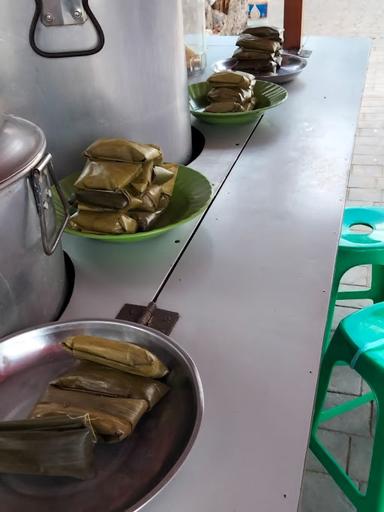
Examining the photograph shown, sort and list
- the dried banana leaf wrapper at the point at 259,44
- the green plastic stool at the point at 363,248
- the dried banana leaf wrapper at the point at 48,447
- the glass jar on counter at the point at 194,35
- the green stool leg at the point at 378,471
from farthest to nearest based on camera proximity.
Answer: the glass jar on counter at the point at 194,35 < the dried banana leaf wrapper at the point at 259,44 < the green plastic stool at the point at 363,248 < the green stool leg at the point at 378,471 < the dried banana leaf wrapper at the point at 48,447

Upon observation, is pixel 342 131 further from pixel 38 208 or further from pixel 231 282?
pixel 38 208

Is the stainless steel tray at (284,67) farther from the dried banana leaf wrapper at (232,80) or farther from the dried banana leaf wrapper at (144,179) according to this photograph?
the dried banana leaf wrapper at (144,179)

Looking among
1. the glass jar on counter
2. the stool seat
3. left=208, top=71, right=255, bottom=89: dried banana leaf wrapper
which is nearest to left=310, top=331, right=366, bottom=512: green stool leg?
the stool seat

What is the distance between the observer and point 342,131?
3.88 feet

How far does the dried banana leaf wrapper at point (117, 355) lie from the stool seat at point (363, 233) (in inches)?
29.7

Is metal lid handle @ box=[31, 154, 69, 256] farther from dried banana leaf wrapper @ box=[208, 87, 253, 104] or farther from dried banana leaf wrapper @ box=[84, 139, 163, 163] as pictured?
dried banana leaf wrapper @ box=[208, 87, 253, 104]

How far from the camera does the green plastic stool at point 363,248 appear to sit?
3.84 feet

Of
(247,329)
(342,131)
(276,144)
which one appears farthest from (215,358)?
(342,131)

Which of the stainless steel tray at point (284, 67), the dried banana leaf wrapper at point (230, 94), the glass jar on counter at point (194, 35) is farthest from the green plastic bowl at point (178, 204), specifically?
the glass jar on counter at point (194, 35)

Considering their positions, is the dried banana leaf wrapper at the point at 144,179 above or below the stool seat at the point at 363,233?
above

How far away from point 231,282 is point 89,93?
1.33 feet

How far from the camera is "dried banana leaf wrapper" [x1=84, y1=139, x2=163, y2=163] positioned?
2.58 ft

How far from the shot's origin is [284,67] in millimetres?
1573

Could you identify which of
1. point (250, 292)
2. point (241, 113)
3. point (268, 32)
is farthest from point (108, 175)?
point (268, 32)
